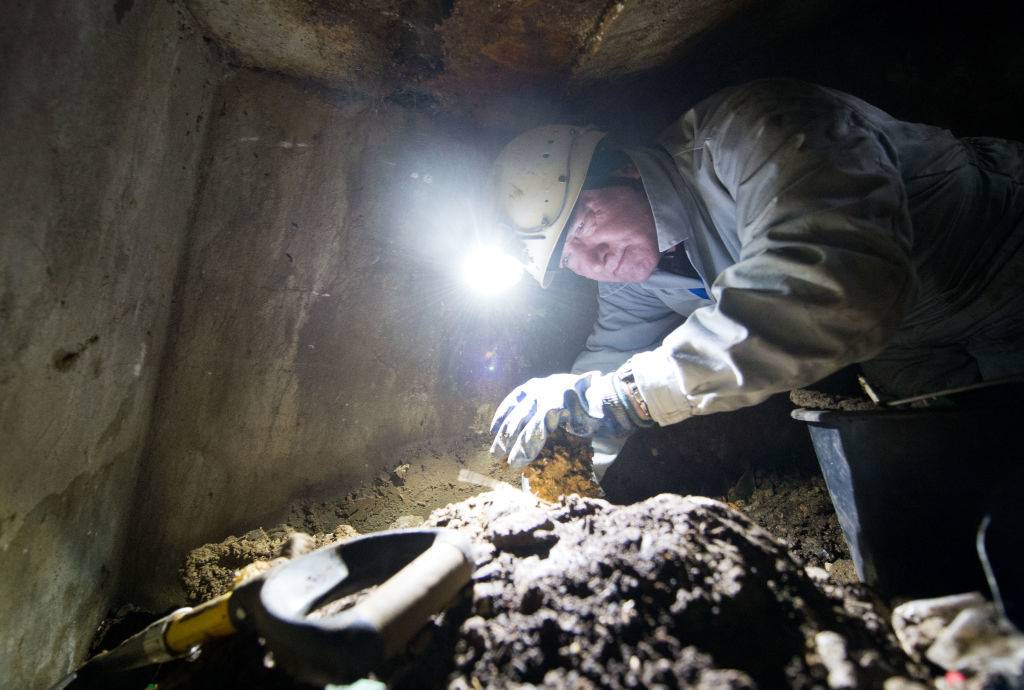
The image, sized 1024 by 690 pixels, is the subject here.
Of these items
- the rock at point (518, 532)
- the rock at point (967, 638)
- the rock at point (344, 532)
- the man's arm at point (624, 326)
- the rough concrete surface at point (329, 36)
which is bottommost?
the rock at point (344, 532)

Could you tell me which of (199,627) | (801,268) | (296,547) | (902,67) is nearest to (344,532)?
(296,547)

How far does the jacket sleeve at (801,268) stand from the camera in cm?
128

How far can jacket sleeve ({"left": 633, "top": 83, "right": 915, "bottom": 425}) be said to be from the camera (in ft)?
4.19

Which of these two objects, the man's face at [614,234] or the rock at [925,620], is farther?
the man's face at [614,234]

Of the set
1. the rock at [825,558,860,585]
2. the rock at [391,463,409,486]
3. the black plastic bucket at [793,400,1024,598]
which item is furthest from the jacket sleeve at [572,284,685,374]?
the black plastic bucket at [793,400,1024,598]

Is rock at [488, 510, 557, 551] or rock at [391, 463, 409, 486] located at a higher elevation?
rock at [488, 510, 557, 551]

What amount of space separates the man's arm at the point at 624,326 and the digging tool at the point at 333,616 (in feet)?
5.63

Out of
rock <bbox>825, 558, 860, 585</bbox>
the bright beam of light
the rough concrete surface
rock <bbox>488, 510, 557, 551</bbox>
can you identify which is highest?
the rough concrete surface

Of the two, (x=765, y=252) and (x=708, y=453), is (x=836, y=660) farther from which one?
(x=708, y=453)

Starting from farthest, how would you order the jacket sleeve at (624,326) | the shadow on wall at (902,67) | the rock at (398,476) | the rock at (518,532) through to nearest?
the jacket sleeve at (624,326)
the shadow on wall at (902,67)
the rock at (398,476)
the rock at (518,532)

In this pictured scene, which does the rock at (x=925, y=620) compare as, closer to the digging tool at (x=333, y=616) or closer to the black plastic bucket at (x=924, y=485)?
the black plastic bucket at (x=924, y=485)

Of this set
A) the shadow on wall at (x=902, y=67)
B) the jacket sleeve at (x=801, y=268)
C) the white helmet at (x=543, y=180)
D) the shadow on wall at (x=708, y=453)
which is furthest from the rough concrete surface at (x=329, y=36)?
the shadow on wall at (x=708, y=453)

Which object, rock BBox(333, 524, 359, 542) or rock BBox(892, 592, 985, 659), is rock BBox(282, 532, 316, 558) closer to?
rock BBox(333, 524, 359, 542)

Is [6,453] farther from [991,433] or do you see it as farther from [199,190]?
[991,433]
